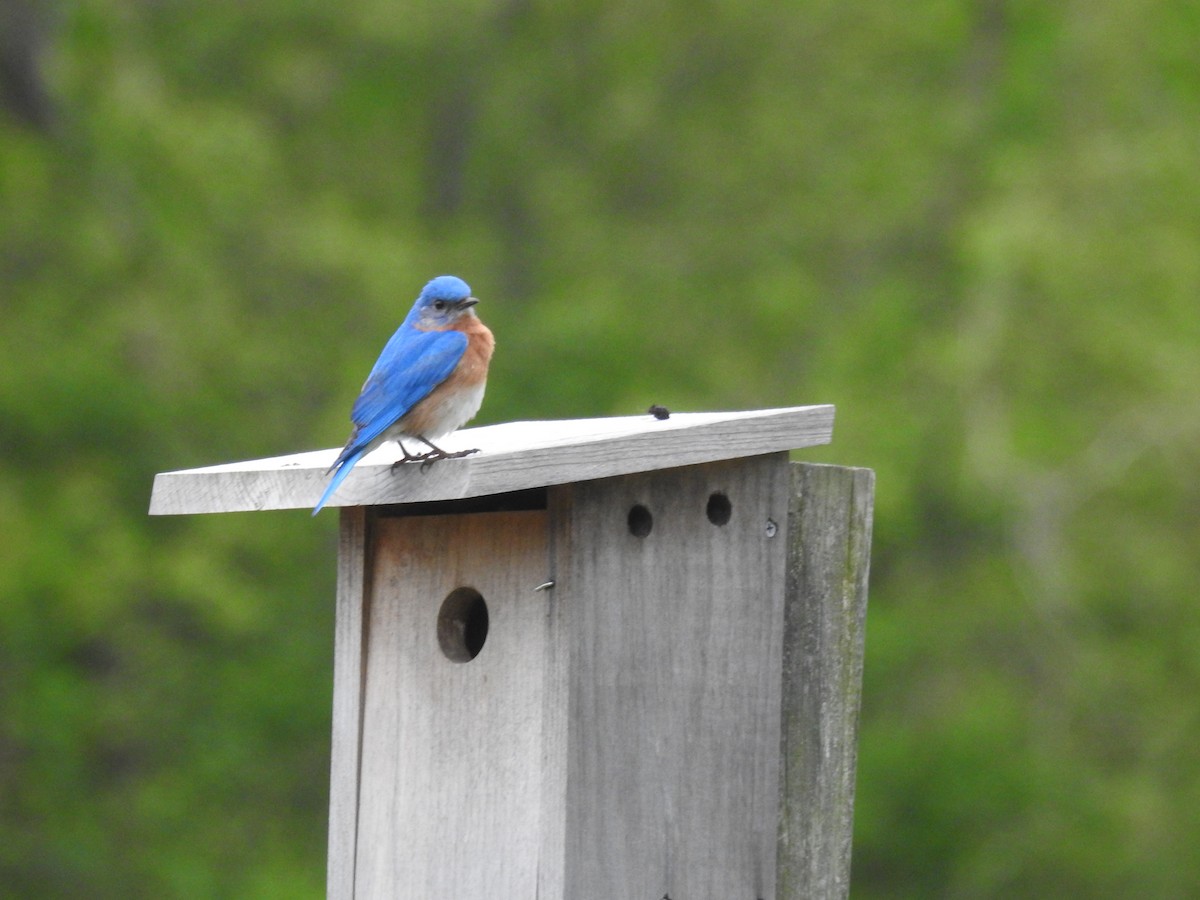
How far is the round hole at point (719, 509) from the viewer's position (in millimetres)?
3299

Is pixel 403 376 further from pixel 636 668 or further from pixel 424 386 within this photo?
pixel 636 668

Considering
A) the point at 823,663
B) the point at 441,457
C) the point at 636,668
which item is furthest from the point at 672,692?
the point at 441,457

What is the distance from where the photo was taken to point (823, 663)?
329 cm

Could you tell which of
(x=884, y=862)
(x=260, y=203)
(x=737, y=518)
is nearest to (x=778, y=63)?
(x=260, y=203)

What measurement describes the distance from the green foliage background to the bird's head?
6.27 metres

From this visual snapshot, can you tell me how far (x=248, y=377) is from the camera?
11.5 meters

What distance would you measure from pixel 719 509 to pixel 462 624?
597 millimetres

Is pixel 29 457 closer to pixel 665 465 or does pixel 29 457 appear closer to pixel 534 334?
pixel 534 334

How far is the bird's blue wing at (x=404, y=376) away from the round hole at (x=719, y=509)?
2.28ft

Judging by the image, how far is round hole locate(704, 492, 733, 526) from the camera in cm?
330

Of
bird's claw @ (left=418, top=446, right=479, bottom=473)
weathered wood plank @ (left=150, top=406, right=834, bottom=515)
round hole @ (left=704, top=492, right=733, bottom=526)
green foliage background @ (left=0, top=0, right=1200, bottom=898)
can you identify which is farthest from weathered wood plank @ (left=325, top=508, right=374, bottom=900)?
green foliage background @ (left=0, top=0, right=1200, bottom=898)

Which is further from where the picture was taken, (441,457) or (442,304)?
(442,304)

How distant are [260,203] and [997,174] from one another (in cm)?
480

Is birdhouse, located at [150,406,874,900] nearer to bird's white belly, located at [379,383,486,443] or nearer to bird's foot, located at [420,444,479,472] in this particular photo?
bird's foot, located at [420,444,479,472]
